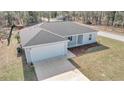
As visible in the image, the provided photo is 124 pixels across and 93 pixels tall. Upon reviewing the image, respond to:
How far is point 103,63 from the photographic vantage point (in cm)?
1109

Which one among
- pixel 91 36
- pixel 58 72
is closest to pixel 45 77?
pixel 58 72

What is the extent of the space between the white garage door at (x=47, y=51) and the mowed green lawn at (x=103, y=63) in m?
1.80

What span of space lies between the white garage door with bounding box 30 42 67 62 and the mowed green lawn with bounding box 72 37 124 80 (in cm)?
180

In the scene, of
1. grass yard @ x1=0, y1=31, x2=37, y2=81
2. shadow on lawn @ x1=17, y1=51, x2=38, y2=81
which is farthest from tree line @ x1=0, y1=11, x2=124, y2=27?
shadow on lawn @ x1=17, y1=51, x2=38, y2=81

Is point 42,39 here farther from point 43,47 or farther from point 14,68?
point 14,68

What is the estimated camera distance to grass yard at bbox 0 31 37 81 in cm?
905

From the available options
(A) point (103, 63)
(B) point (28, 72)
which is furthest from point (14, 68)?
(A) point (103, 63)

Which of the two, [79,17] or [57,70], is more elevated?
[79,17]

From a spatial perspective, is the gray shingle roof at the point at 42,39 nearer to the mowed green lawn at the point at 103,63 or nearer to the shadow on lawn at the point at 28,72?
the shadow on lawn at the point at 28,72

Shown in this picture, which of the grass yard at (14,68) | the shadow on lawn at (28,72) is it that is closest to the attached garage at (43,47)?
the shadow on lawn at (28,72)

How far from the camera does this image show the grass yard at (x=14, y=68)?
9.05 m

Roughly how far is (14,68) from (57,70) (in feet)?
12.2
